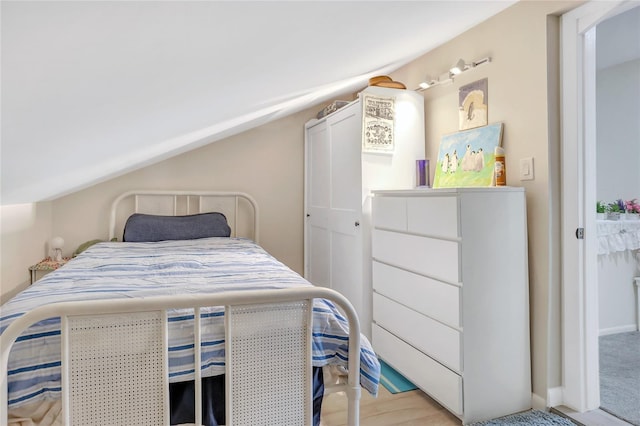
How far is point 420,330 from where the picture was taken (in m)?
2.01

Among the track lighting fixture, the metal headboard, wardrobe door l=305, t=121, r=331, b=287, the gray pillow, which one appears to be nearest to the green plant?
the track lighting fixture

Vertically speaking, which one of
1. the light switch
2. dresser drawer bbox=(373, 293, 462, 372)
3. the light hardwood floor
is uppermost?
the light switch

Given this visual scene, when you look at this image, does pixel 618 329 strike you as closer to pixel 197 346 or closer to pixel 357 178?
pixel 357 178

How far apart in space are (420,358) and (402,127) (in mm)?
1478

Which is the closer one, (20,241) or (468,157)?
(468,157)

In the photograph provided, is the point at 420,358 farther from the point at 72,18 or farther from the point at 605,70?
the point at 605,70

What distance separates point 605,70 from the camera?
10.5ft

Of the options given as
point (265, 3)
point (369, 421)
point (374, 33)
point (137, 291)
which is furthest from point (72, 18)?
point (369, 421)

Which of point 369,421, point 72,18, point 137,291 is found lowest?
point 369,421

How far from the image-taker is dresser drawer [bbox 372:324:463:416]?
69.8 inches

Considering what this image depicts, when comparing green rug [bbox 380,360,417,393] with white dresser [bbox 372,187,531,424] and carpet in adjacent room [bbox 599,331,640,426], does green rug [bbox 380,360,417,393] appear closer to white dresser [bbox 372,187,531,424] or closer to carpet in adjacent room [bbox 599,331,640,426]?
white dresser [bbox 372,187,531,424]

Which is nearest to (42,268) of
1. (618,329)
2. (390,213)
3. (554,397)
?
(390,213)

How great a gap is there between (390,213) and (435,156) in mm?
609

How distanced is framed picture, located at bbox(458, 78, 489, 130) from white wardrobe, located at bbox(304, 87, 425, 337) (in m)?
0.38
